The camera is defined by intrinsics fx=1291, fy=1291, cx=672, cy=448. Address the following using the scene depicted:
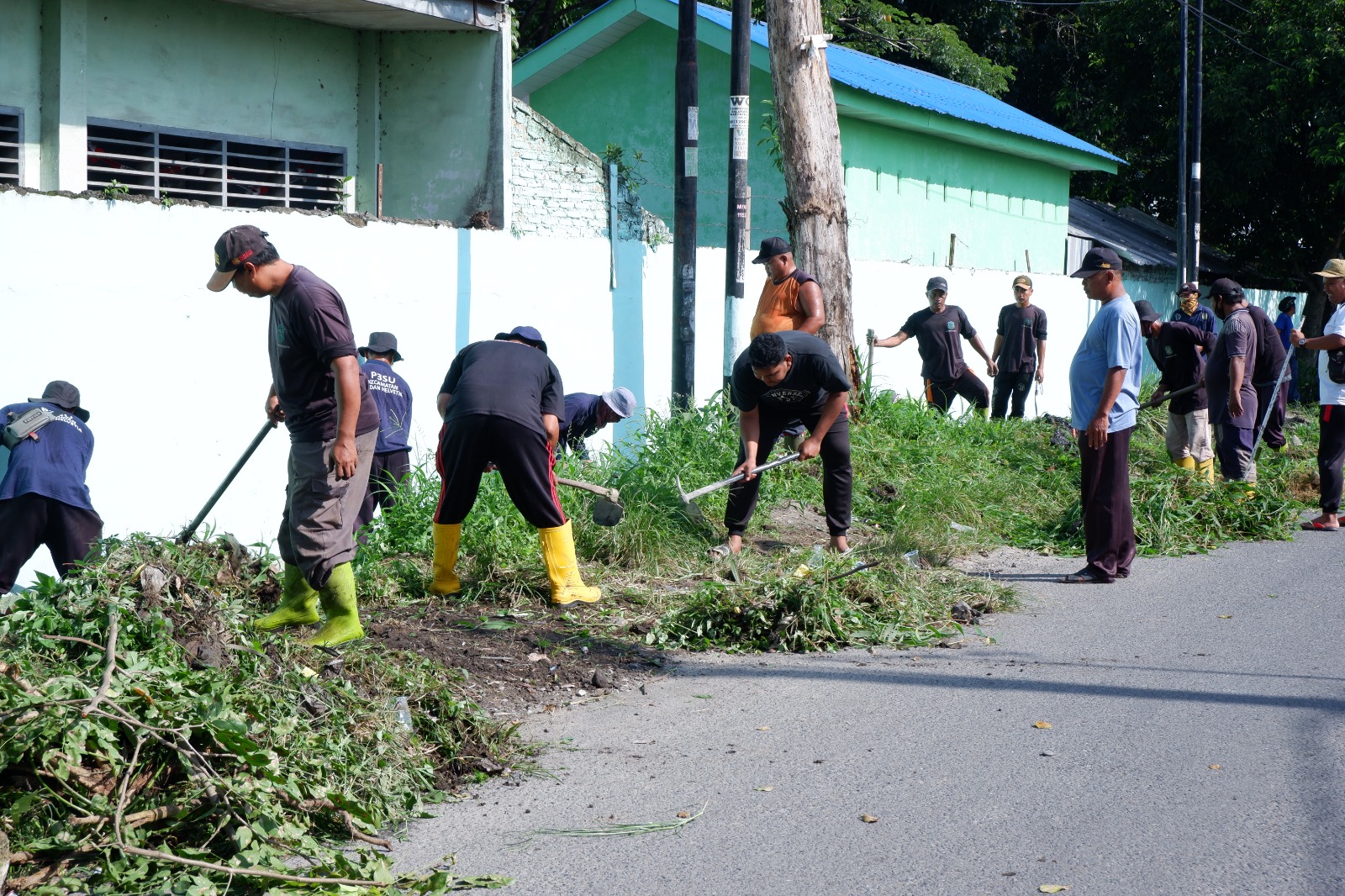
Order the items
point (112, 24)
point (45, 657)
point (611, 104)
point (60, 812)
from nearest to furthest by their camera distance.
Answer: point (60, 812)
point (45, 657)
point (112, 24)
point (611, 104)

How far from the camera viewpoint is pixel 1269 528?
29.7 feet

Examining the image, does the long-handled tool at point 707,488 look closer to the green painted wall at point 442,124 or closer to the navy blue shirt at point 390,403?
the navy blue shirt at point 390,403

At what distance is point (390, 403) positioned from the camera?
789 centimetres

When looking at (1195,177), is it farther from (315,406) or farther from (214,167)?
(315,406)

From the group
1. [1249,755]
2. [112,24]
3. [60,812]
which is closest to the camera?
[60,812]

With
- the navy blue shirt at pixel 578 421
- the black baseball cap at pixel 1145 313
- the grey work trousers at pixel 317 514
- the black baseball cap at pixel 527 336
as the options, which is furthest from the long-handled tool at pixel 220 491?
the black baseball cap at pixel 1145 313

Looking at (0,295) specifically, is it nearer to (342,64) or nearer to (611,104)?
(342,64)

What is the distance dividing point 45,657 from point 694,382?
731 cm

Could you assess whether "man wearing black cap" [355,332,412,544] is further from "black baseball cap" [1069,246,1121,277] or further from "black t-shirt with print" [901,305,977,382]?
"black t-shirt with print" [901,305,977,382]

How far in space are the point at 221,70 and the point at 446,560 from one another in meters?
5.85

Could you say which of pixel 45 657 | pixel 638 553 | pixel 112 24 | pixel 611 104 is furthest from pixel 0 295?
pixel 611 104

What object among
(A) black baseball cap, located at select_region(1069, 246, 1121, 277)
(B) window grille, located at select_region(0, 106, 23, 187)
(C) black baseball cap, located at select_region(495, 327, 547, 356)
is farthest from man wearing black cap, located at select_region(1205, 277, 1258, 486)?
(B) window grille, located at select_region(0, 106, 23, 187)

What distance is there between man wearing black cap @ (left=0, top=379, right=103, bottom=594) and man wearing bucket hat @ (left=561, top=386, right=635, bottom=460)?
118 inches

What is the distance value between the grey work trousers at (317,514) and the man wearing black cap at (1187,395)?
7.00 meters
